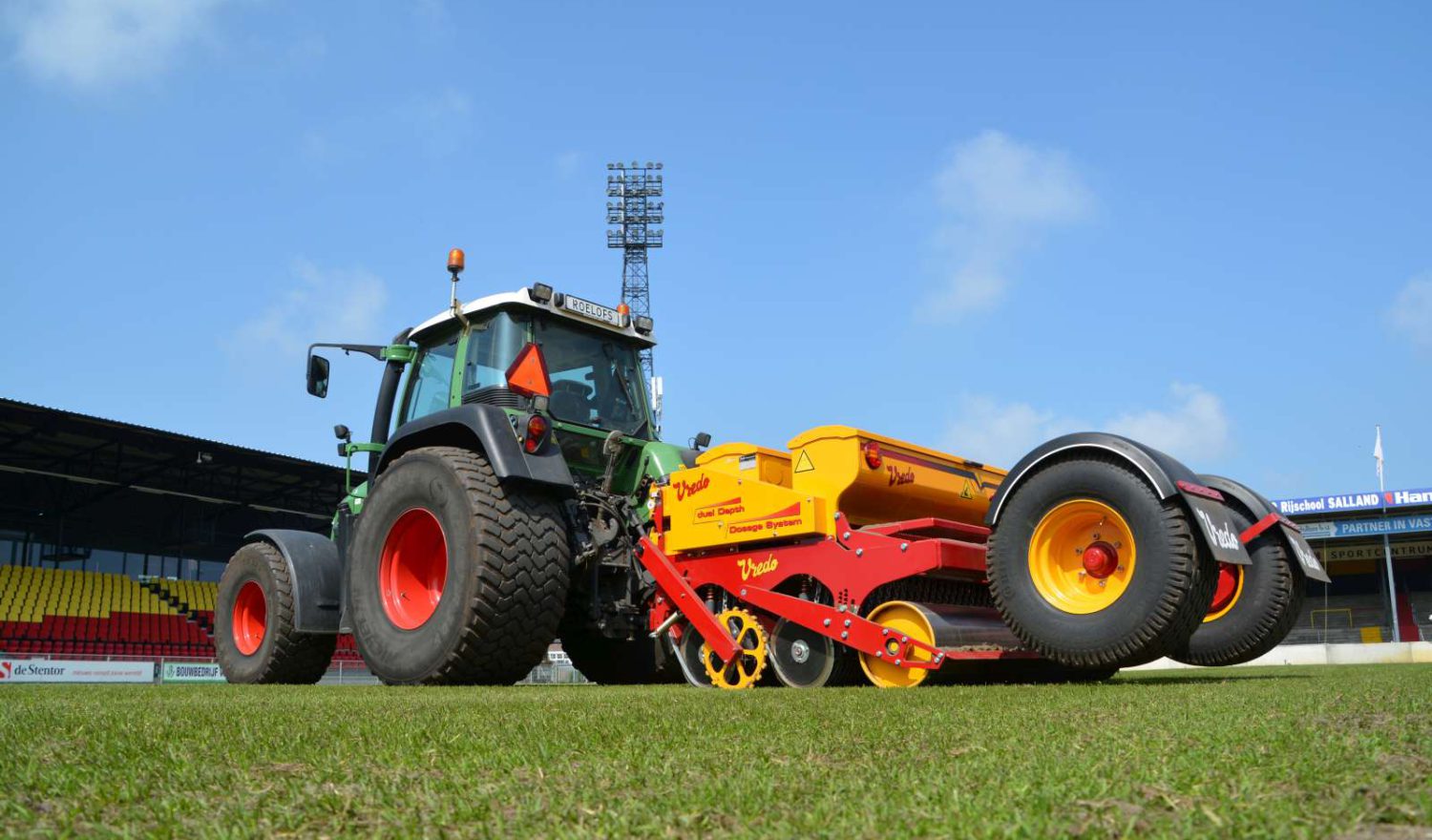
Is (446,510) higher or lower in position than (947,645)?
higher

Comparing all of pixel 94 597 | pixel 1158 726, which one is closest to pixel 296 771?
pixel 1158 726

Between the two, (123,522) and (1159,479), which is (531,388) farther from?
(123,522)

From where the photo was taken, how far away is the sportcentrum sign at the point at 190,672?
18.1m

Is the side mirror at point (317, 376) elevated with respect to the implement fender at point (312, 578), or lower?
elevated

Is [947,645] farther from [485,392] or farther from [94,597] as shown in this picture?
[94,597]

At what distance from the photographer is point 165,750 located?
103 inches

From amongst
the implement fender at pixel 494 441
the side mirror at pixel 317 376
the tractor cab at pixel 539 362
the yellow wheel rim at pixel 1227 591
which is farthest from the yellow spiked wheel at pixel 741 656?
the side mirror at pixel 317 376

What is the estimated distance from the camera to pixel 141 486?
23797mm

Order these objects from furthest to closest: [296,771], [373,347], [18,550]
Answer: [18,550], [373,347], [296,771]

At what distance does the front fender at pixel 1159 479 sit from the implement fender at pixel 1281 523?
1007mm

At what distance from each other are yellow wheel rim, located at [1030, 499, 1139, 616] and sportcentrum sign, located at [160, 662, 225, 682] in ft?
55.9

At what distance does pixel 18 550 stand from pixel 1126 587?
1189 inches

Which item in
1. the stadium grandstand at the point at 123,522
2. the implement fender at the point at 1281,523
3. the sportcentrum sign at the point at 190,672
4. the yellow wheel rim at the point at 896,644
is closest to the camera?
the yellow wheel rim at the point at 896,644

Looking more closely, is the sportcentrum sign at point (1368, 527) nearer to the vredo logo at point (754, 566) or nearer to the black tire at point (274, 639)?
the vredo logo at point (754, 566)
